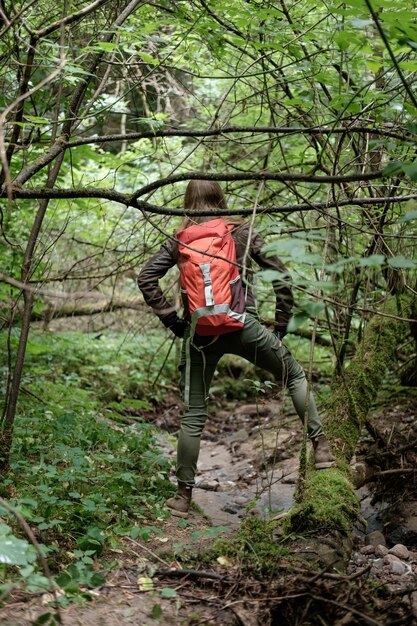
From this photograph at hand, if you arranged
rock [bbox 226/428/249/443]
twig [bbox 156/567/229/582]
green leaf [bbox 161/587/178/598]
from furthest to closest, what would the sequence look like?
rock [bbox 226/428/249/443] → twig [bbox 156/567/229/582] → green leaf [bbox 161/587/178/598]

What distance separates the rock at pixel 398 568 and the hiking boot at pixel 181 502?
1381 millimetres

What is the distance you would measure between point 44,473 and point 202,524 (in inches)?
44.3

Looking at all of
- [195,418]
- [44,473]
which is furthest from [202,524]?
[44,473]

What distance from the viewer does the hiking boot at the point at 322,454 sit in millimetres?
4250

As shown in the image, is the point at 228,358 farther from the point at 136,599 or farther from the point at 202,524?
the point at 136,599

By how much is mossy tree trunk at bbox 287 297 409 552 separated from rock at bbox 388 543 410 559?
0.34 metres

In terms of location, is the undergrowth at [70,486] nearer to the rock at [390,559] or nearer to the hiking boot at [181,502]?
the hiking boot at [181,502]

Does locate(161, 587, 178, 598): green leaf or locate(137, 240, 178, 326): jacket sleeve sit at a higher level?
locate(137, 240, 178, 326): jacket sleeve

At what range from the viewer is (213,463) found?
678 cm

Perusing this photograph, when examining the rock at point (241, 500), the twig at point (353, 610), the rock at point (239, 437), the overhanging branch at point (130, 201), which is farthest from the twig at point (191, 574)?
the rock at point (239, 437)

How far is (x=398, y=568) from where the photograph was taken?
3.61 meters

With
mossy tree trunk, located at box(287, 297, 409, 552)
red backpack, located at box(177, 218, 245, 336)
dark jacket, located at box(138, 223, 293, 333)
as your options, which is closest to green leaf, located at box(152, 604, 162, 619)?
mossy tree trunk, located at box(287, 297, 409, 552)

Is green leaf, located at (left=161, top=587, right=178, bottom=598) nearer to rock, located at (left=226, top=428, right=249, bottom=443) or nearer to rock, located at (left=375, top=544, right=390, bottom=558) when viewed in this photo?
rock, located at (left=375, top=544, right=390, bottom=558)

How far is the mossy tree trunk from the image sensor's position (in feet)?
11.6
